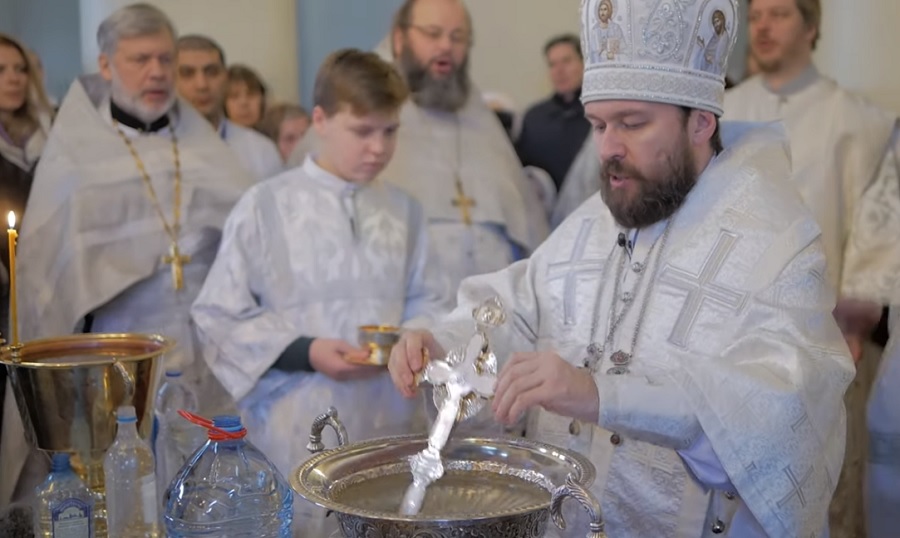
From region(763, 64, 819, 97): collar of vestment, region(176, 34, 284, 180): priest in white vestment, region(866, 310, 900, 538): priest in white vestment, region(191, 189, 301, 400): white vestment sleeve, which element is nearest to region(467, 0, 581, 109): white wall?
region(176, 34, 284, 180): priest in white vestment

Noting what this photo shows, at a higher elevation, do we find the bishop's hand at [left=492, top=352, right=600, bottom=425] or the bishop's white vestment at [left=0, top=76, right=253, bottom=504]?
the bishop's hand at [left=492, top=352, right=600, bottom=425]

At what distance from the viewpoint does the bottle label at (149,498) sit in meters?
2.24

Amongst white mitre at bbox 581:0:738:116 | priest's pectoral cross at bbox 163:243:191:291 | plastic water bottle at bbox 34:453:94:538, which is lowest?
priest's pectoral cross at bbox 163:243:191:291

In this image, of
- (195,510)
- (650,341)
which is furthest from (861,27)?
(195,510)

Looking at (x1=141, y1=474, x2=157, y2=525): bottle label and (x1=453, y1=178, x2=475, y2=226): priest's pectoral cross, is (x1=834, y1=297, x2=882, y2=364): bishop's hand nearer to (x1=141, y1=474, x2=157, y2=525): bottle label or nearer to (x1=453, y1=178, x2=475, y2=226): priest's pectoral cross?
(x1=453, y1=178, x2=475, y2=226): priest's pectoral cross

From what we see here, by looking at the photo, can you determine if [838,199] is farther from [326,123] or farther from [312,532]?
[312,532]

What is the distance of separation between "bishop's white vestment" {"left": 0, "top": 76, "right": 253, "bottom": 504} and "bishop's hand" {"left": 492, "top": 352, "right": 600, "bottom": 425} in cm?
228

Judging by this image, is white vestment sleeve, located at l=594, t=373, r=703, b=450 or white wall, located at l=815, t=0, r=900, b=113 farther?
white wall, located at l=815, t=0, r=900, b=113

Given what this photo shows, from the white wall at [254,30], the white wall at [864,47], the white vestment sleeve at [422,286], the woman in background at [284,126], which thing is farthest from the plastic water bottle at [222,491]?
the white wall at [254,30]

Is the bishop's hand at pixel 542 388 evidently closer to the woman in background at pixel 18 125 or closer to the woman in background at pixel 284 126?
the woman in background at pixel 18 125

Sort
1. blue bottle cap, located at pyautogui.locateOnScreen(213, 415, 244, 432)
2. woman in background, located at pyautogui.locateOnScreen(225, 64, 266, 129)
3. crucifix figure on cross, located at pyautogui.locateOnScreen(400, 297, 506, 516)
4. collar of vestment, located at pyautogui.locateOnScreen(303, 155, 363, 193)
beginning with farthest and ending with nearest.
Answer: woman in background, located at pyautogui.locateOnScreen(225, 64, 266, 129) < collar of vestment, located at pyautogui.locateOnScreen(303, 155, 363, 193) < blue bottle cap, located at pyautogui.locateOnScreen(213, 415, 244, 432) < crucifix figure on cross, located at pyautogui.locateOnScreen(400, 297, 506, 516)

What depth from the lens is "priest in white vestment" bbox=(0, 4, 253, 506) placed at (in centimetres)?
407

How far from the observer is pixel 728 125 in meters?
2.71

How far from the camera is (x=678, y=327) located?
2504mm
